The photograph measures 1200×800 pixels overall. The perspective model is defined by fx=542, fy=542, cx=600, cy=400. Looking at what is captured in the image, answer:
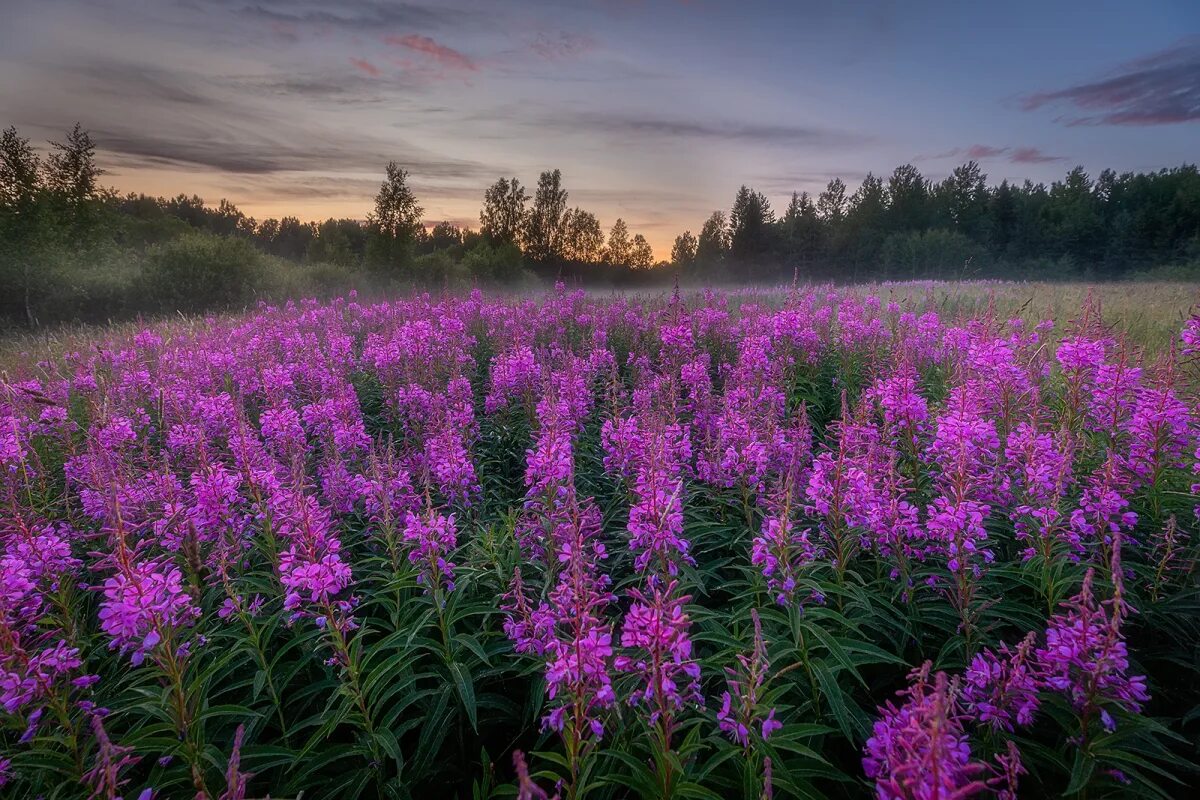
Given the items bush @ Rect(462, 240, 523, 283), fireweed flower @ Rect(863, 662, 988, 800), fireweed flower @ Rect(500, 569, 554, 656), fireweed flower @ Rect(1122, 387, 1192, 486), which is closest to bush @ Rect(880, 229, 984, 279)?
bush @ Rect(462, 240, 523, 283)

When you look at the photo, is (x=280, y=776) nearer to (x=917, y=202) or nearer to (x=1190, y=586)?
(x=1190, y=586)

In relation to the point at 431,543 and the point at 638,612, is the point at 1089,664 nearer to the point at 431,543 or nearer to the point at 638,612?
the point at 638,612

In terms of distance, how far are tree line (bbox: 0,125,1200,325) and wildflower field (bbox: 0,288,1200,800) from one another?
15.9m

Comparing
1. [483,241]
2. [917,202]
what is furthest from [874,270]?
[483,241]

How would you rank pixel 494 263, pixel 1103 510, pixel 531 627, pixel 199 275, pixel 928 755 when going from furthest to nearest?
1. pixel 494 263
2. pixel 199 275
3. pixel 1103 510
4. pixel 531 627
5. pixel 928 755

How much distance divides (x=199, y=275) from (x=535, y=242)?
4571 centimetres

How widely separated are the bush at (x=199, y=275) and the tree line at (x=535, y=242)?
0.09 meters

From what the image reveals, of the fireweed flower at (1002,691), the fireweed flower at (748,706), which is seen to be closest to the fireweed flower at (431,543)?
the fireweed flower at (748,706)

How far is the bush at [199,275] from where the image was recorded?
34.1 metres

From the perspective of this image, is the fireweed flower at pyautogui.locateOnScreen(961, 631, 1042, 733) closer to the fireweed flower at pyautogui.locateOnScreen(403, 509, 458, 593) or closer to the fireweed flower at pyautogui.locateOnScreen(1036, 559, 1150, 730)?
the fireweed flower at pyautogui.locateOnScreen(1036, 559, 1150, 730)

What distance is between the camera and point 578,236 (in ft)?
260

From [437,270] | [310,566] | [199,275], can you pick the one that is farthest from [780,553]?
[437,270]

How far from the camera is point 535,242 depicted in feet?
245

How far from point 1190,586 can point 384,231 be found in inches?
1900
